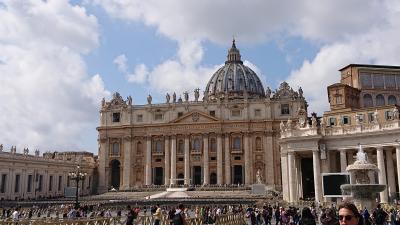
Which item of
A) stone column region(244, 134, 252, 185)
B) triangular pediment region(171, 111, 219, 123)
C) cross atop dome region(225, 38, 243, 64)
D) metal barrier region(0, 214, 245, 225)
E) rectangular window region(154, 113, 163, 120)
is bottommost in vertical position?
metal barrier region(0, 214, 245, 225)

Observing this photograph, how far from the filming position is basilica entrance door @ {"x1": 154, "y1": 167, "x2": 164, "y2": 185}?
9038 cm

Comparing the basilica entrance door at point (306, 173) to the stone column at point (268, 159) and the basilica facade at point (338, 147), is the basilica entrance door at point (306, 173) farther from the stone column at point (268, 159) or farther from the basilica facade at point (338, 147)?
the stone column at point (268, 159)

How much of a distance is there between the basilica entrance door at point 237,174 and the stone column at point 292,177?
142 feet

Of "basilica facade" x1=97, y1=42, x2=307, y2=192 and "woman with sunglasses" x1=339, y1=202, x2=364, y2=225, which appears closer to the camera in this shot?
"woman with sunglasses" x1=339, y1=202, x2=364, y2=225

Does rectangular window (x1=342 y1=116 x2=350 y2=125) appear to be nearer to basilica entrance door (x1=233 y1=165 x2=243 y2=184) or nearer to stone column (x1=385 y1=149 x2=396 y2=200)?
stone column (x1=385 y1=149 x2=396 y2=200)

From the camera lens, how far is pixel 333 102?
5800 cm

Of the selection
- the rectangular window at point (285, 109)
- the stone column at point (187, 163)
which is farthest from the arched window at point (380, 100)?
the stone column at point (187, 163)

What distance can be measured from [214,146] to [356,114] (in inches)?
1635

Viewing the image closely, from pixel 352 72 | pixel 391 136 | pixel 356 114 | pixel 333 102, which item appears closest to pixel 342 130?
pixel 391 136

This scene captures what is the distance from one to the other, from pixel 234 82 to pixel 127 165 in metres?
40.3

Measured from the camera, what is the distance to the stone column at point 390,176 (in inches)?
1594

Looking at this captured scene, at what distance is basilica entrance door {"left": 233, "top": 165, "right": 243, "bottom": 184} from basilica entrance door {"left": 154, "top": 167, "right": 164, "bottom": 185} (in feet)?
48.1

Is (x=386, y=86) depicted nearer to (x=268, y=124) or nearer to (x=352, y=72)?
(x=352, y=72)

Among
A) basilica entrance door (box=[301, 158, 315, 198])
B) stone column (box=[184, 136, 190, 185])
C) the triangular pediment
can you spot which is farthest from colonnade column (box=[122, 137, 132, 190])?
basilica entrance door (box=[301, 158, 315, 198])
